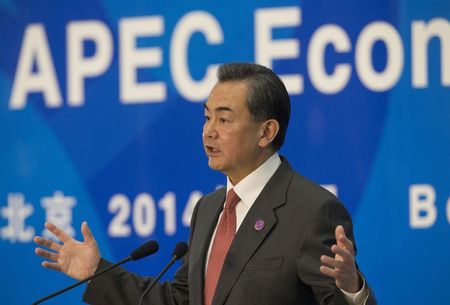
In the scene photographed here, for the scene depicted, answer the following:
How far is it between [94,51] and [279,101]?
1964 millimetres

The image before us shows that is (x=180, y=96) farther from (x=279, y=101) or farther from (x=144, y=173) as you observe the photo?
(x=279, y=101)

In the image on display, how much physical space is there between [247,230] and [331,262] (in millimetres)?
421

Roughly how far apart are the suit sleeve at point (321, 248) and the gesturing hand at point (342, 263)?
0.05m

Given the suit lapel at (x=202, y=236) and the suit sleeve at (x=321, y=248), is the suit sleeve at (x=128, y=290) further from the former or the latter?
the suit sleeve at (x=321, y=248)

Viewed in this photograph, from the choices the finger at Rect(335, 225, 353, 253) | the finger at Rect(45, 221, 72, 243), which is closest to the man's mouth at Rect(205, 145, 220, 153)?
the finger at Rect(45, 221, 72, 243)

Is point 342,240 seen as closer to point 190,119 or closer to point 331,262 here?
point 331,262

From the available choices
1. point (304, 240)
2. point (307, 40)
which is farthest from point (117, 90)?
point (304, 240)

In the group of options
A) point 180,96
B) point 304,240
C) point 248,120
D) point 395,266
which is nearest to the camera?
point 304,240

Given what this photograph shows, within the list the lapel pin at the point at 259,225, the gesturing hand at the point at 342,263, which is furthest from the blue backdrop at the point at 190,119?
the gesturing hand at the point at 342,263

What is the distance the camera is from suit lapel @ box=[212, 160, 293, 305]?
2283 millimetres

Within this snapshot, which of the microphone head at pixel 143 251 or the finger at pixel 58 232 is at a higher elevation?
the finger at pixel 58 232

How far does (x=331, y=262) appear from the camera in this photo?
1974mm

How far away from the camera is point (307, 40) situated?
392 cm

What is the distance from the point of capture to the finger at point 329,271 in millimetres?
1979
